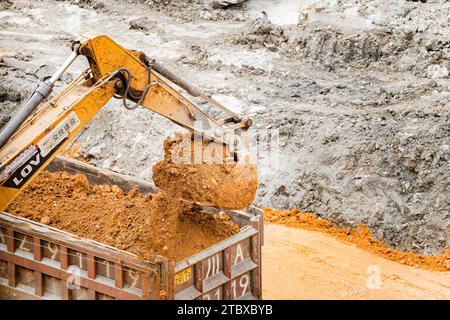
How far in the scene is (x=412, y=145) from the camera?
43.5 feet

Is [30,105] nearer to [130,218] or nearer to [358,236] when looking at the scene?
[130,218]

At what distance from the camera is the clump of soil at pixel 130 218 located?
9484 millimetres

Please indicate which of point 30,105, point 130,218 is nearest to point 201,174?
point 130,218

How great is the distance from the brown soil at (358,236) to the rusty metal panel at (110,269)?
3340 mm

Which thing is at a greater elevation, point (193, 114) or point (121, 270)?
point (193, 114)

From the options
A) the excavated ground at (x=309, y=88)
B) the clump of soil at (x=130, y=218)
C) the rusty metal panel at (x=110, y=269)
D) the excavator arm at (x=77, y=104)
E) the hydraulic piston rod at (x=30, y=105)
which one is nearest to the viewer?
the rusty metal panel at (x=110, y=269)

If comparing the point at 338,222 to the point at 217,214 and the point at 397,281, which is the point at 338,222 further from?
the point at 217,214

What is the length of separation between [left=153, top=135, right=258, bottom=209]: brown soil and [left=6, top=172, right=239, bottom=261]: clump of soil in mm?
163

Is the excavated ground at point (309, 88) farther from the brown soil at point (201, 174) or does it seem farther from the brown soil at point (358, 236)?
the brown soil at point (201, 174)

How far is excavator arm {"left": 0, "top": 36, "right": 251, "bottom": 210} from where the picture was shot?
8703 millimetres

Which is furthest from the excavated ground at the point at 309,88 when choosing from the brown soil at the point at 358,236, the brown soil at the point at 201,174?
the brown soil at the point at 201,174

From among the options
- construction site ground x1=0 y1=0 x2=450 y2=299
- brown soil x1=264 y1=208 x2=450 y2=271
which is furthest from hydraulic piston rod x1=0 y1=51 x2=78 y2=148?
brown soil x1=264 y1=208 x2=450 y2=271

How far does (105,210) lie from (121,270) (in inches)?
72.3
